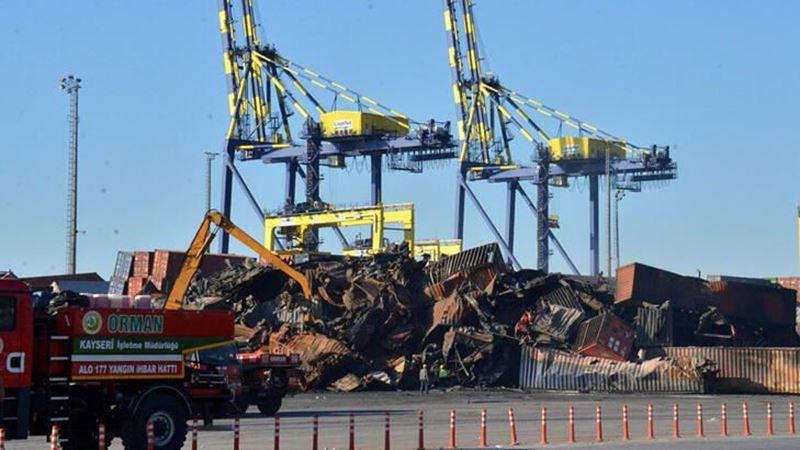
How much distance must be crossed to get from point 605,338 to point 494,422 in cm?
1806

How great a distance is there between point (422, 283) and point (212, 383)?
31055mm

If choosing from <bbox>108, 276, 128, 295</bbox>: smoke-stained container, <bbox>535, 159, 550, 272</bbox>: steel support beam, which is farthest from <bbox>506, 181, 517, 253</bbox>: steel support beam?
<bbox>108, 276, 128, 295</bbox>: smoke-stained container

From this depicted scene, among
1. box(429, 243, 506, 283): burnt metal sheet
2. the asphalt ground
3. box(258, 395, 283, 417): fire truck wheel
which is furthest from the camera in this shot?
box(429, 243, 506, 283): burnt metal sheet

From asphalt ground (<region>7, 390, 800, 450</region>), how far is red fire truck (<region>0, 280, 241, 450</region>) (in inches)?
111

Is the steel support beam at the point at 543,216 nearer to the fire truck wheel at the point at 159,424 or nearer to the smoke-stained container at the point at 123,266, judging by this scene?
the smoke-stained container at the point at 123,266

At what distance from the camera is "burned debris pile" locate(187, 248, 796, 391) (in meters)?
46.5

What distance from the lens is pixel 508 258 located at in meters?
118

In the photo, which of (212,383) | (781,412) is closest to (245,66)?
(781,412)

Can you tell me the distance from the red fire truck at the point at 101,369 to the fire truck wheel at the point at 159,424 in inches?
0.6

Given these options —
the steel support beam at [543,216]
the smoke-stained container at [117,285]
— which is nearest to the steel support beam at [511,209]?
the steel support beam at [543,216]

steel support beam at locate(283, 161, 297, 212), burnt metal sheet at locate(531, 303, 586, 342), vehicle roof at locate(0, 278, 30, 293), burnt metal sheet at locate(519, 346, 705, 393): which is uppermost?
steel support beam at locate(283, 161, 297, 212)

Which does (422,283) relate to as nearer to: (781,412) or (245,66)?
(781,412)

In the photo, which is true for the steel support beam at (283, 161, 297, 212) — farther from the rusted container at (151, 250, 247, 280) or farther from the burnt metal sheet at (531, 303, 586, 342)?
the burnt metal sheet at (531, 303, 586, 342)

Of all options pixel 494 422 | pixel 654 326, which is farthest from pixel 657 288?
pixel 494 422
